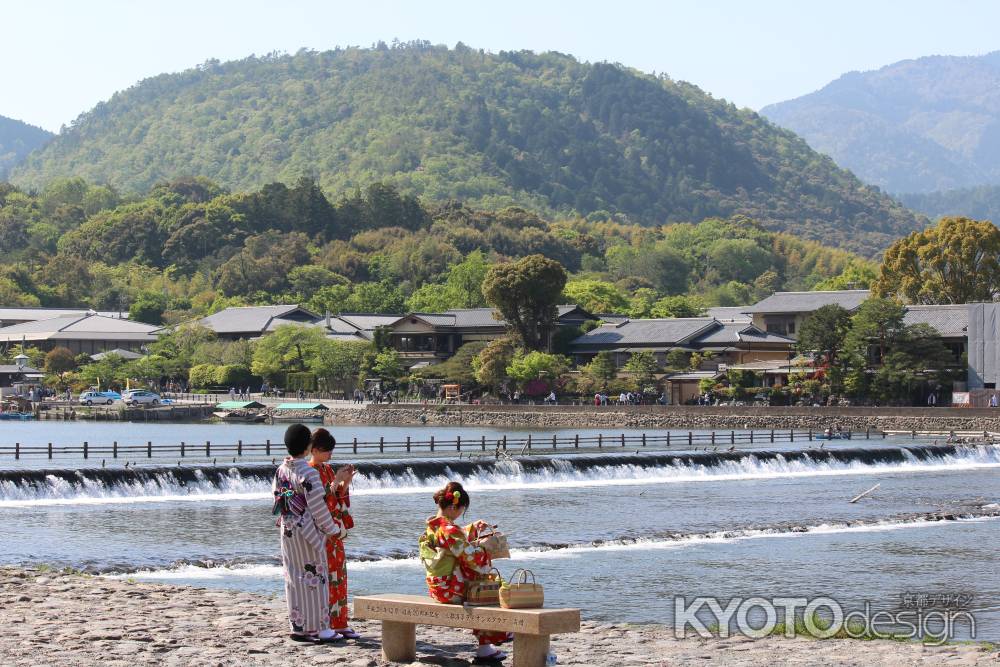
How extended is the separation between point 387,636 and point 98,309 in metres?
Answer: 133

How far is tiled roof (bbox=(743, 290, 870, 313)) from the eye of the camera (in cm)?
8199

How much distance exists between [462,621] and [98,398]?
81835mm

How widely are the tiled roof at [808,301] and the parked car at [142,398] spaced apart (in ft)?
122

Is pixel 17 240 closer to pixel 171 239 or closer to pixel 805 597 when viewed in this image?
pixel 171 239

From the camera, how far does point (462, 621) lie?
1109cm

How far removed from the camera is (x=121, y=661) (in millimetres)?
11750

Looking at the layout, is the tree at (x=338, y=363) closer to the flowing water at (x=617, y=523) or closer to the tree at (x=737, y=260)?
the flowing water at (x=617, y=523)

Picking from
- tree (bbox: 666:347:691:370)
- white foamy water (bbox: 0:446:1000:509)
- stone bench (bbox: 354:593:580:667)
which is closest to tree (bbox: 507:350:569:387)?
tree (bbox: 666:347:691:370)

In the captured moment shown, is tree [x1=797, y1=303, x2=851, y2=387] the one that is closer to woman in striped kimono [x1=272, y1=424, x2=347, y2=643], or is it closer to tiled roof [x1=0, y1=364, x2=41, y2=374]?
tiled roof [x1=0, y1=364, x2=41, y2=374]

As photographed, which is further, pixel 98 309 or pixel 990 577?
pixel 98 309

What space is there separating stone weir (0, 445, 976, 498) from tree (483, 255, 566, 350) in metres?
35.9

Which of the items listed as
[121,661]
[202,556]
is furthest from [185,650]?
[202,556]

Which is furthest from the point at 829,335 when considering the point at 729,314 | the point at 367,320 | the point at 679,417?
the point at 367,320

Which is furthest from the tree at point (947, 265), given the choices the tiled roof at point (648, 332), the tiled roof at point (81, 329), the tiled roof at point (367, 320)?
the tiled roof at point (81, 329)
